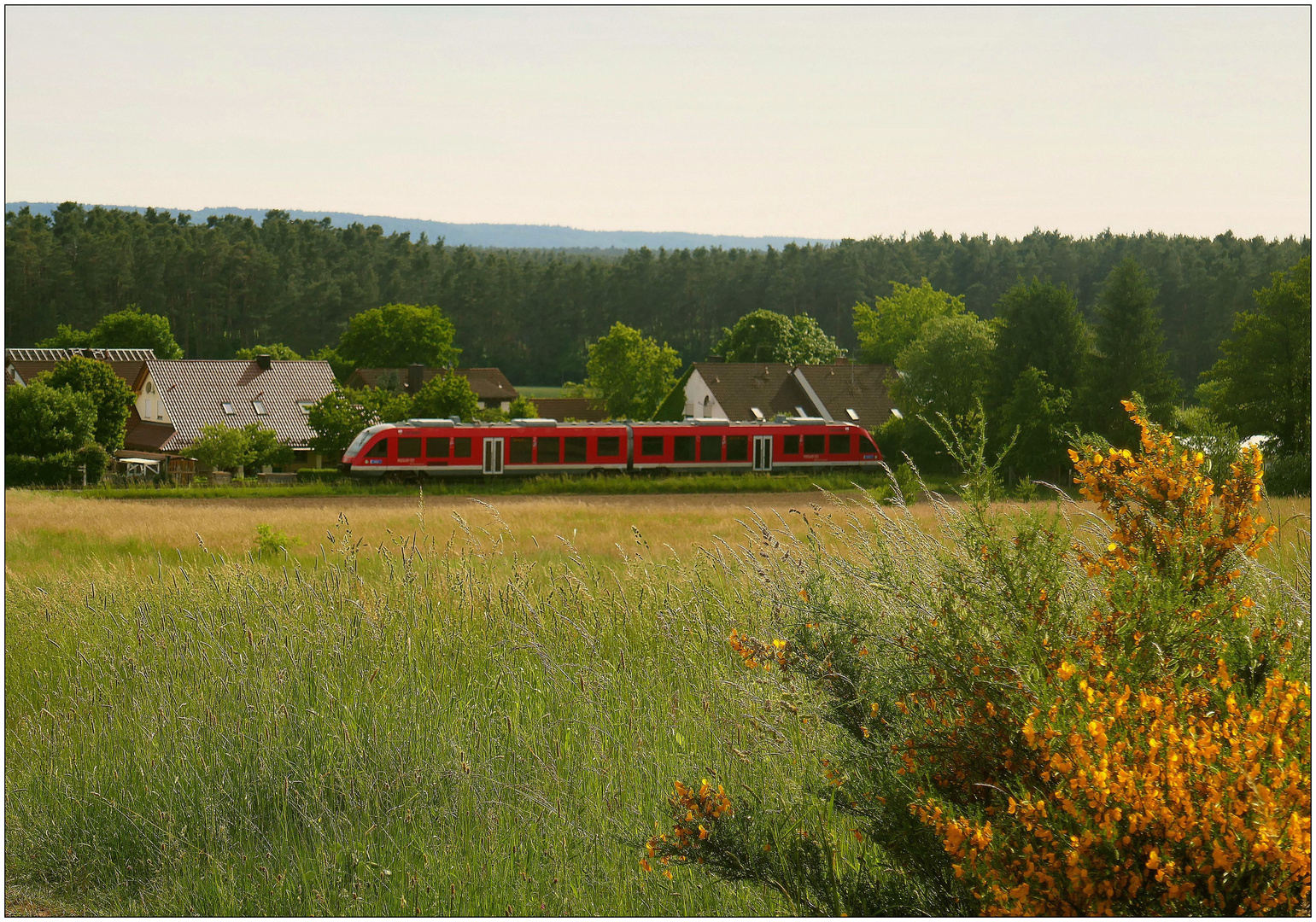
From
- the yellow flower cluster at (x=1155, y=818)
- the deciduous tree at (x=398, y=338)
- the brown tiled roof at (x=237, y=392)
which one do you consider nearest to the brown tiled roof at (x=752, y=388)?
the brown tiled roof at (x=237, y=392)

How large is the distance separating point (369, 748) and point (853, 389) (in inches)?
1818

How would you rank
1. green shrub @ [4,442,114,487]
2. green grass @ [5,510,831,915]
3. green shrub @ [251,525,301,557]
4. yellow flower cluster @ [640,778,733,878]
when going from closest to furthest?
yellow flower cluster @ [640,778,733,878] → green grass @ [5,510,831,915] → green shrub @ [251,525,301,557] → green shrub @ [4,442,114,487]

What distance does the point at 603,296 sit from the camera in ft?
Result: 350

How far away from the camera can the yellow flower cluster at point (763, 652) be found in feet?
11.0

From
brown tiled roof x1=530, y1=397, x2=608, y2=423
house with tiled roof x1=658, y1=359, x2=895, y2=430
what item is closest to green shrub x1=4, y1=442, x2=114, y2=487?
house with tiled roof x1=658, y1=359, x2=895, y2=430

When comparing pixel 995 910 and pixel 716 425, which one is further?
pixel 716 425

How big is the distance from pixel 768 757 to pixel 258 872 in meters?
1.90

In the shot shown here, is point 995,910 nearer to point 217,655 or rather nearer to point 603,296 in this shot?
point 217,655

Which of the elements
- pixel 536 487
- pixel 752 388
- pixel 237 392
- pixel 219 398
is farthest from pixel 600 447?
pixel 219 398

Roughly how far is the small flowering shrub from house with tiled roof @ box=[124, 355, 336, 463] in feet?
151

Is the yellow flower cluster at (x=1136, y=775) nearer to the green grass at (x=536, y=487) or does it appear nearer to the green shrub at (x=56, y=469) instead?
the green grass at (x=536, y=487)

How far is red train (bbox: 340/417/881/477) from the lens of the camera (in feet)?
95.4

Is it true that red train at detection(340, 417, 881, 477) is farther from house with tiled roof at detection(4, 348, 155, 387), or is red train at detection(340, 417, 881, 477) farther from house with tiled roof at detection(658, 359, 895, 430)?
house with tiled roof at detection(4, 348, 155, 387)

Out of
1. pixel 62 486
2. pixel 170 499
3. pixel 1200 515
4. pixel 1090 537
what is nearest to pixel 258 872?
pixel 1200 515
